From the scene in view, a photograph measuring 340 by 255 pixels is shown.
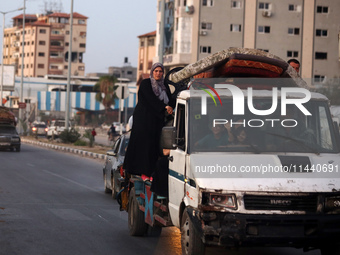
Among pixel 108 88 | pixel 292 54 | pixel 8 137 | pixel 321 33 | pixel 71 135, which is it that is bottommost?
pixel 71 135

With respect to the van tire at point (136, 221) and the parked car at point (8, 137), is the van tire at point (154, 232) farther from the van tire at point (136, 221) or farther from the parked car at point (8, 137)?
the parked car at point (8, 137)

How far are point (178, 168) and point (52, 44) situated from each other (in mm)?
160200

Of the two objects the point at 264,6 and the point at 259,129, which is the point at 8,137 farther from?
the point at 264,6

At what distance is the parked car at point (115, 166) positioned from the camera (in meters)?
16.2

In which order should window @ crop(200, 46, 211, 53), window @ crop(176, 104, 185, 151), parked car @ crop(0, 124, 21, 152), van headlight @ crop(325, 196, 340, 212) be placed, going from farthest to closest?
window @ crop(200, 46, 211, 53)
parked car @ crop(0, 124, 21, 152)
window @ crop(176, 104, 185, 151)
van headlight @ crop(325, 196, 340, 212)

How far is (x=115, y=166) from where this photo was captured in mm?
16578

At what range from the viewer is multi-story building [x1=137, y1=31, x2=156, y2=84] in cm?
12450

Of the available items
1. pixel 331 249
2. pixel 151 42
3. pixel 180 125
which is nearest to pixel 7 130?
pixel 180 125

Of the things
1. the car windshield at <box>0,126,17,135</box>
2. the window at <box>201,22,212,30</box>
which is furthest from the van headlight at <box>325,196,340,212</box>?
the window at <box>201,22,212,30</box>

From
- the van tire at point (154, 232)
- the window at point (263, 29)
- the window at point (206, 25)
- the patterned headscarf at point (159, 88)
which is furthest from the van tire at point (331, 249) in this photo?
the window at point (263, 29)

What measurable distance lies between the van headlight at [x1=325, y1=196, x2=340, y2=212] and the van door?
1.65 metres

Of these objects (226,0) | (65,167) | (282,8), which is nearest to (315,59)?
(282,8)

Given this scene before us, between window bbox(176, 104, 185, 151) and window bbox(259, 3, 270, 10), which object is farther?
window bbox(259, 3, 270, 10)

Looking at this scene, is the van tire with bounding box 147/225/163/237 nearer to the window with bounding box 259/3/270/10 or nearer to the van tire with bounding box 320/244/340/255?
the van tire with bounding box 320/244/340/255
